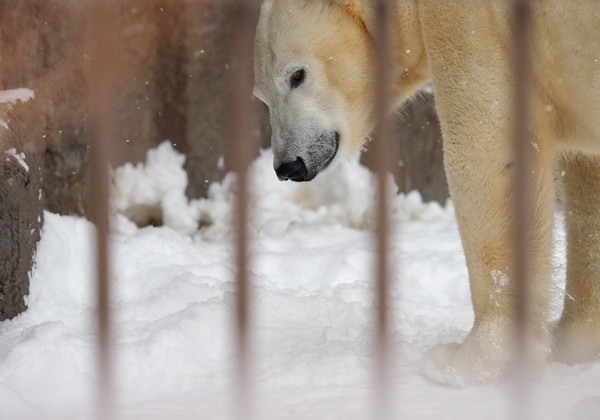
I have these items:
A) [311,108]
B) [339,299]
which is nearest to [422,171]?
[339,299]

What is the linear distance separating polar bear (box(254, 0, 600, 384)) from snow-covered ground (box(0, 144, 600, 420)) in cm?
13

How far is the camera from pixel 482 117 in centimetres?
233

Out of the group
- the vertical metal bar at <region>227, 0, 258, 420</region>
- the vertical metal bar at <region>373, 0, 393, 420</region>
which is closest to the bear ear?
the vertical metal bar at <region>373, 0, 393, 420</region>

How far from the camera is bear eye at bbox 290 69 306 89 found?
2.76m

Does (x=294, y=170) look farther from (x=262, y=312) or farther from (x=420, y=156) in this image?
(x=420, y=156)

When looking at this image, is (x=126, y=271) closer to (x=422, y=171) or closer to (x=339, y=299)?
(x=339, y=299)

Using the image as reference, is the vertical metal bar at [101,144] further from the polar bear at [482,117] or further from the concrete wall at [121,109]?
the concrete wall at [121,109]

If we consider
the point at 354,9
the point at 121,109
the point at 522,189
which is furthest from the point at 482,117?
the point at 121,109

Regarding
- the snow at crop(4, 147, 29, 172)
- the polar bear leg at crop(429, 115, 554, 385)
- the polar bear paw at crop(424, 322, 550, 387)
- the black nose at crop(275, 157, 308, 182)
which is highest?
the snow at crop(4, 147, 29, 172)

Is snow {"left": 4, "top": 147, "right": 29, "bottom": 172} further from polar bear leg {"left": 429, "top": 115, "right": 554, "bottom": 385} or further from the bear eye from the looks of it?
polar bear leg {"left": 429, "top": 115, "right": 554, "bottom": 385}

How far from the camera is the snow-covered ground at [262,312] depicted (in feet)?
7.47

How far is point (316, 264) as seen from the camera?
376 centimetres

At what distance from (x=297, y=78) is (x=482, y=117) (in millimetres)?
672

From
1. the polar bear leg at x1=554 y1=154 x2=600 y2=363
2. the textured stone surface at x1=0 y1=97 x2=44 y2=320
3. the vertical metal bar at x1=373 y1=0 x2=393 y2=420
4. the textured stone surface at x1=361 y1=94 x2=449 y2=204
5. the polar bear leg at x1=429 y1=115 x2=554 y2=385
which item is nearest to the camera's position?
the vertical metal bar at x1=373 y1=0 x2=393 y2=420
